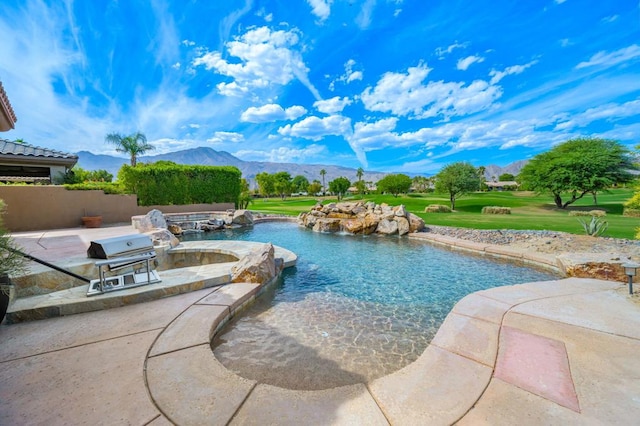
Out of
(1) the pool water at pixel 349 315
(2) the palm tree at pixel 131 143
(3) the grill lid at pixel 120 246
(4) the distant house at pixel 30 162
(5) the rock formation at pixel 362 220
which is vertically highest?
(2) the palm tree at pixel 131 143

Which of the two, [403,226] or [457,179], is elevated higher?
[457,179]

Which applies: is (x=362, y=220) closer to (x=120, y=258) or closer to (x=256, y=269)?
(x=256, y=269)

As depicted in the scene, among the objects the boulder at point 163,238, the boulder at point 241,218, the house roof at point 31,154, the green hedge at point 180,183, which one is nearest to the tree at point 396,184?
the green hedge at point 180,183

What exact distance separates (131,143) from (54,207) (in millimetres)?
19491

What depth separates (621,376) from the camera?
88.3 inches

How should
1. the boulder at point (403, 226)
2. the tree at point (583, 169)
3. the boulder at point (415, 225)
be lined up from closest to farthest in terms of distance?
1. the boulder at point (403, 226)
2. the boulder at point (415, 225)
3. the tree at point (583, 169)

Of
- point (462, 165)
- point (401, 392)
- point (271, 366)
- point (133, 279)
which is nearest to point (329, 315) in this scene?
point (271, 366)

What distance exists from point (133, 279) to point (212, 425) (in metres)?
3.56

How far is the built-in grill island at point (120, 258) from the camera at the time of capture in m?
3.96

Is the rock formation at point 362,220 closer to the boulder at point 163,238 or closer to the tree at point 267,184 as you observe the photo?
the boulder at point 163,238

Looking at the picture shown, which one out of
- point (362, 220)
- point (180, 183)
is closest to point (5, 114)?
point (362, 220)

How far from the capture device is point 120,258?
4.00 m

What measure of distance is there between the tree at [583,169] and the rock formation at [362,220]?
60.1 ft

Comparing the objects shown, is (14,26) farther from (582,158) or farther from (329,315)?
(582,158)
